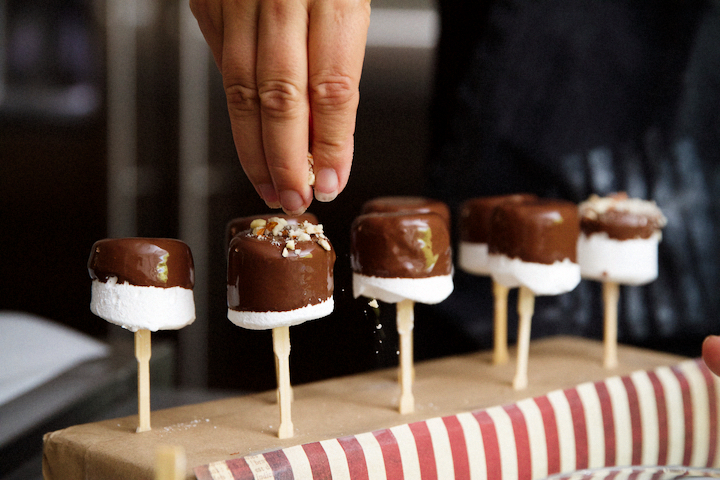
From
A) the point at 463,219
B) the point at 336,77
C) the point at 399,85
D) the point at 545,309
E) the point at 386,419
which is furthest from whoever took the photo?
the point at 399,85

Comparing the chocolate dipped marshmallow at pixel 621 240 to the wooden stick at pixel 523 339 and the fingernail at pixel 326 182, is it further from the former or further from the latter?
the fingernail at pixel 326 182

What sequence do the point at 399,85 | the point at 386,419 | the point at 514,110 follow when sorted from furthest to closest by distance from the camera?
the point at 399,85 < the point at 514,110 < the point at 386,419

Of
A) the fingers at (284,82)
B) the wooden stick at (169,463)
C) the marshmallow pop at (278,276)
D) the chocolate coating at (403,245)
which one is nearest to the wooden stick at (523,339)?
the chocolate coating at (403,245)

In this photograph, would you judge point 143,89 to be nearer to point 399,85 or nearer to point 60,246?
point 60,246

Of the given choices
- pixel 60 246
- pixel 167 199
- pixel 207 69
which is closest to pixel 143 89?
pixel 207 69

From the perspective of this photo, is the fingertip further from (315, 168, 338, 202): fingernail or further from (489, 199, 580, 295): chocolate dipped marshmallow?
(489, 199, 580, 295): chocolate dipped marshmallow
